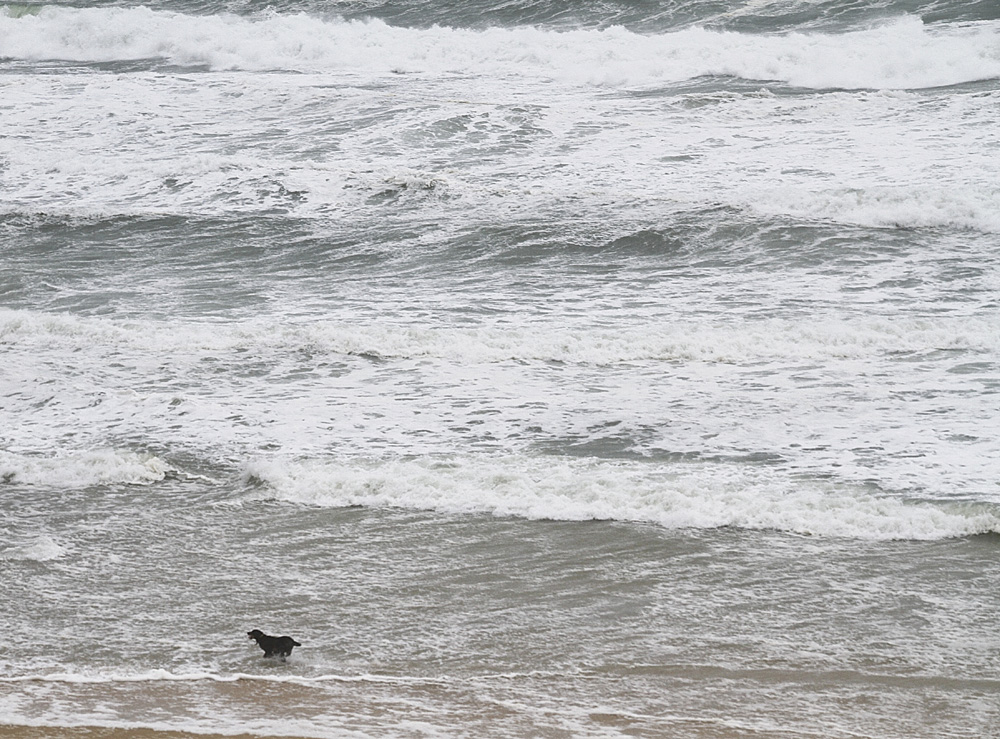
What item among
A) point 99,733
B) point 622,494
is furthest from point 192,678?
point 622,494

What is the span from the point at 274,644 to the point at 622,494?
2451 mm

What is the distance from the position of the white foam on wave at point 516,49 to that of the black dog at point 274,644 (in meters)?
15.4

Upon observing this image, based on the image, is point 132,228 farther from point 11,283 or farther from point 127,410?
point 127,410

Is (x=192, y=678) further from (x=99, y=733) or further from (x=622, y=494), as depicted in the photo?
(x=622, y=494)

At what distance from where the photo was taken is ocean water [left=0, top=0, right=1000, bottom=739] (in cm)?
511

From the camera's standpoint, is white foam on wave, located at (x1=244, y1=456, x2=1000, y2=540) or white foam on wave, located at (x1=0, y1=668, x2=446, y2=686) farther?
white foam on wave, located at (x1=244, y1=456, x2=1000, y2=540)

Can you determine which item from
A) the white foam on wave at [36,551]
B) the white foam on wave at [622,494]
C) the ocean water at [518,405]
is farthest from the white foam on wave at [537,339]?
the white foam on wave at [36,551]

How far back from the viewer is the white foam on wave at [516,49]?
18625mm

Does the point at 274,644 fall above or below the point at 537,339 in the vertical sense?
below

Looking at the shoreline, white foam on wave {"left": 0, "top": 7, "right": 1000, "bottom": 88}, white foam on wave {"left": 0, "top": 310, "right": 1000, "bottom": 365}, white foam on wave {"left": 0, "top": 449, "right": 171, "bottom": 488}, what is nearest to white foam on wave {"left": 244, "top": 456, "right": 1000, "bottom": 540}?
white foam on wave {"left": 0, "top": 449, "right": 171, "bottom": 488}

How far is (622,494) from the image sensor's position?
6.90 m

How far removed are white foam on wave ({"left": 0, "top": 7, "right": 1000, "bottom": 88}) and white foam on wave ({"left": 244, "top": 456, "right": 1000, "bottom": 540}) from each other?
42.0 feet

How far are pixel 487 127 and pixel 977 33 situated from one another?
8376 millimetres

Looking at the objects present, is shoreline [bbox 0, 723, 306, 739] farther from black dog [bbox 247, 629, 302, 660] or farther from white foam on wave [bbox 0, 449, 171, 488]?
white foam on wave [bbox 0, 449, 171, 488]
